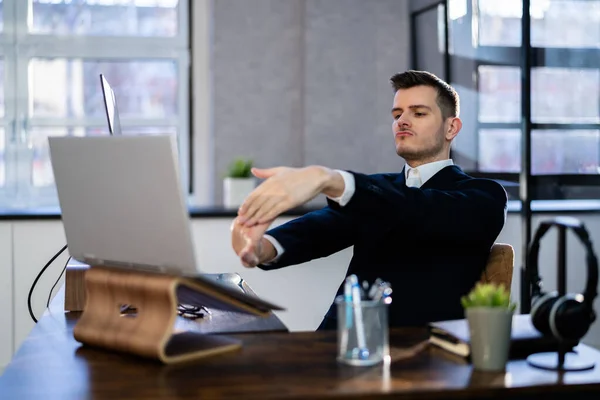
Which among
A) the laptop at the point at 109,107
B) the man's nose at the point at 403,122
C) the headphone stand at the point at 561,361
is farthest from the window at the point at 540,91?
the headphone stand at the point at 561,361

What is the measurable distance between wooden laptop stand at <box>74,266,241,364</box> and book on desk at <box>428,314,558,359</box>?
38cm

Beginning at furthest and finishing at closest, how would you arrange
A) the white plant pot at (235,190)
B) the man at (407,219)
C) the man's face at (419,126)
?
the white plant pot at (235,190) → the man's face at (419,126) → the man at (407,219)

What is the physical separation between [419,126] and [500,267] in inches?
17.6

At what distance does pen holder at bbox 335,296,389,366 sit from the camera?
4.86 feet

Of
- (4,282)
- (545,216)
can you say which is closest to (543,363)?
(545,216)

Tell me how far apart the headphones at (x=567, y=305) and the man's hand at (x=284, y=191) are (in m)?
0.40

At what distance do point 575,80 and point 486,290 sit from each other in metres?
2.61

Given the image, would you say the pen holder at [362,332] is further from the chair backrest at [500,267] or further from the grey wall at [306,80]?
the grey wall at [306,80]

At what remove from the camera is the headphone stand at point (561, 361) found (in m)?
1.46

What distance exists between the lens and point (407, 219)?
1811 millimetres

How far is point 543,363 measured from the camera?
4.86 feet

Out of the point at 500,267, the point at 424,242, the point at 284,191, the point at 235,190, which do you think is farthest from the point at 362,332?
the point at 235,190

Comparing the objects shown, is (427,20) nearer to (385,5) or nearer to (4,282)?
(385,5)

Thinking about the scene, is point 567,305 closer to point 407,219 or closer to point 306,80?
point 407,219
